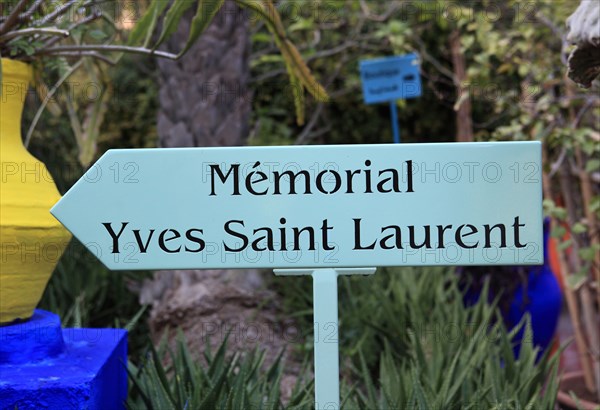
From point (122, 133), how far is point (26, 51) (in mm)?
3960

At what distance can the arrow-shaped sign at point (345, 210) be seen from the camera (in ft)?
3.90

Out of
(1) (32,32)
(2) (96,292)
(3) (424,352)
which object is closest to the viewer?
(1) (32,32)

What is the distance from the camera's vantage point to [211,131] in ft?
9.57

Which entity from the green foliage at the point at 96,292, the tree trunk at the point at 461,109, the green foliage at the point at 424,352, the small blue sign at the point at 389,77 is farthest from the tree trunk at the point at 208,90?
the tree trunk at the point at 461,109

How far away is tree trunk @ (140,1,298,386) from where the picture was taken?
2.79 meters

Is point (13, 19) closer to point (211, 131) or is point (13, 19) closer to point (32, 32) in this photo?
point (32, 32)

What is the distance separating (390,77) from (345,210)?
268cm

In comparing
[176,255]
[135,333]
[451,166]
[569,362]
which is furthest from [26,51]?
[569,362]

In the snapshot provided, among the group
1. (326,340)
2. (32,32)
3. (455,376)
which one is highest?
(32,32)

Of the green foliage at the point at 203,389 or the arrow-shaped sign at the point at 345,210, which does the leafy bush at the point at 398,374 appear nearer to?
the green foliage at the point at 203,389

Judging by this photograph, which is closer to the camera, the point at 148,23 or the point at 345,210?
the point at 345,210

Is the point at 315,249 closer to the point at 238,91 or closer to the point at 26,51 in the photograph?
the point at 26,51

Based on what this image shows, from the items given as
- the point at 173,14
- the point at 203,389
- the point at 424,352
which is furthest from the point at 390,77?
the point at 203,389

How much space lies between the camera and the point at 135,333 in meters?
3.02
